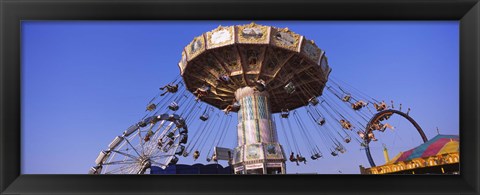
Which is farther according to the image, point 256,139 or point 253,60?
point 253,60

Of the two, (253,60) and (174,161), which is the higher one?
(253,60)

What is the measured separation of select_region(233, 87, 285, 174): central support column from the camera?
16469mm

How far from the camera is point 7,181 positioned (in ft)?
14.1

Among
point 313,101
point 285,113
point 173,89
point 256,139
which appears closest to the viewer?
point 256,139

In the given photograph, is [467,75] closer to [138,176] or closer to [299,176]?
[299,176]

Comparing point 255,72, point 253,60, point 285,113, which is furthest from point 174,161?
point 253,60

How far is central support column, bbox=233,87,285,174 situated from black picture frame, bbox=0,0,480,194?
39.6 feet

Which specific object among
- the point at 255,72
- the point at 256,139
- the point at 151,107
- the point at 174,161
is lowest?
the point at 174,161
